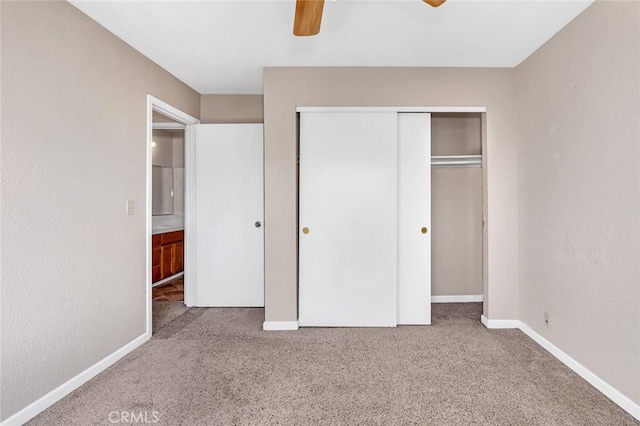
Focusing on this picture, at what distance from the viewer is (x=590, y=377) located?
2.01 metres

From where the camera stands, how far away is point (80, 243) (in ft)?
6.70

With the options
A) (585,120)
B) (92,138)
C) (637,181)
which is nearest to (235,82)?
(92,138)

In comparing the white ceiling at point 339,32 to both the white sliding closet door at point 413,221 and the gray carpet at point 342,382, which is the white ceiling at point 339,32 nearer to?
the white sliding closet door at point 413,221

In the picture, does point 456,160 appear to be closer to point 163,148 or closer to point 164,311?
point 164,311

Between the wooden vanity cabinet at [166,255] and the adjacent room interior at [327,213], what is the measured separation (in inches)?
37.9

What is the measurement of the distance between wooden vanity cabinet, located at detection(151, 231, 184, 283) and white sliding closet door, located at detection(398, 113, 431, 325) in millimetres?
3212

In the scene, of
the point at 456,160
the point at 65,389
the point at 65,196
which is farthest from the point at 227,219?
the point at 456,160

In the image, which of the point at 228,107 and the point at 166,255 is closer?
the point at 228,107

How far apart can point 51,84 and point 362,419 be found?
8.67 feet

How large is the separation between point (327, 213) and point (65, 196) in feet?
6.35

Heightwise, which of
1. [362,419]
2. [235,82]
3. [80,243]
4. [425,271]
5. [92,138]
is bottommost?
[362,419]

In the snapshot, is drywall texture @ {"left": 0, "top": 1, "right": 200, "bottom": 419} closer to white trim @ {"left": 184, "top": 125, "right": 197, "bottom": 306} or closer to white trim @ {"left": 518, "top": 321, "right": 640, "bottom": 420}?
white trim @ {"left": 184, "top": 125, "right": 197, "bottom": 306}

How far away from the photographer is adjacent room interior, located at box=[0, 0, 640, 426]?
5.77 feet

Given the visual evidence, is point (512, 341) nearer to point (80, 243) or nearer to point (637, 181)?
point (637, 181)
